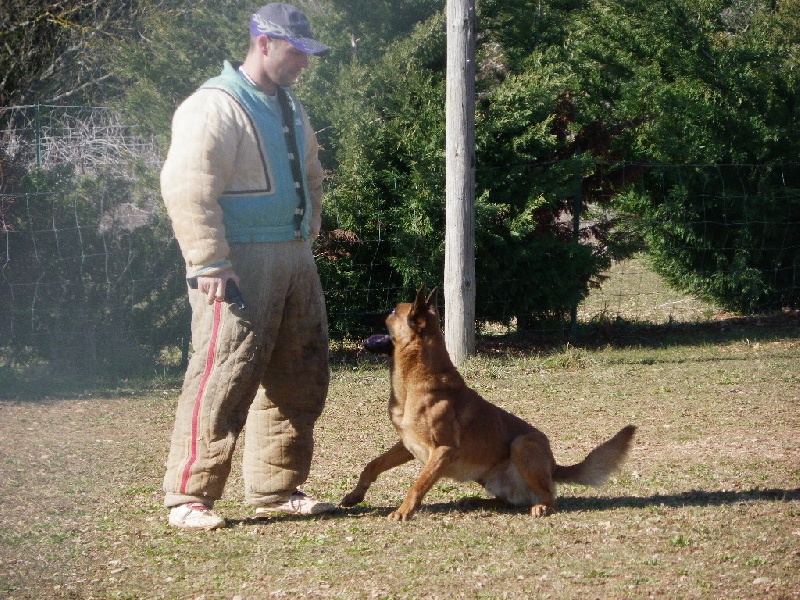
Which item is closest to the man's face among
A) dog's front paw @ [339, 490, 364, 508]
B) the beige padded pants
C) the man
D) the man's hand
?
the man

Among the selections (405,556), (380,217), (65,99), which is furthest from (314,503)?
(65,99)

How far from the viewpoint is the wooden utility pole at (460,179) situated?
9.99m

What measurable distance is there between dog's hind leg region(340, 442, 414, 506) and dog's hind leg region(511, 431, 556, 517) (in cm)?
57

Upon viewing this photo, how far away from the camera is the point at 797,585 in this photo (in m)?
4.12

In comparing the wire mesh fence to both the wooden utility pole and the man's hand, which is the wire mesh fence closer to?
the wooden utility pole

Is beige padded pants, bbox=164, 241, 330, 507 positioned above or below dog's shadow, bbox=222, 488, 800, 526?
above

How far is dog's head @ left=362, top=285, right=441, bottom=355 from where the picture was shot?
540 cm

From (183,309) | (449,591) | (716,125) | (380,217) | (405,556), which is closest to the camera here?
(449,591)

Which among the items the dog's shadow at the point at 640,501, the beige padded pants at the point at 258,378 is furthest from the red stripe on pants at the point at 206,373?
the dog's shadow at the point at 640,501

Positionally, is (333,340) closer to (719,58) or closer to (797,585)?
(719,58)

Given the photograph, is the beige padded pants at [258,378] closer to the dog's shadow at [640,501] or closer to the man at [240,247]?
A: the man at [240,247]

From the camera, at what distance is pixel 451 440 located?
5266 mm

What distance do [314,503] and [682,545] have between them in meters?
1.81

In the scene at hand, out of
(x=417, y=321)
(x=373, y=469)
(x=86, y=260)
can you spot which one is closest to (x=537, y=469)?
(x=373, y=469)
